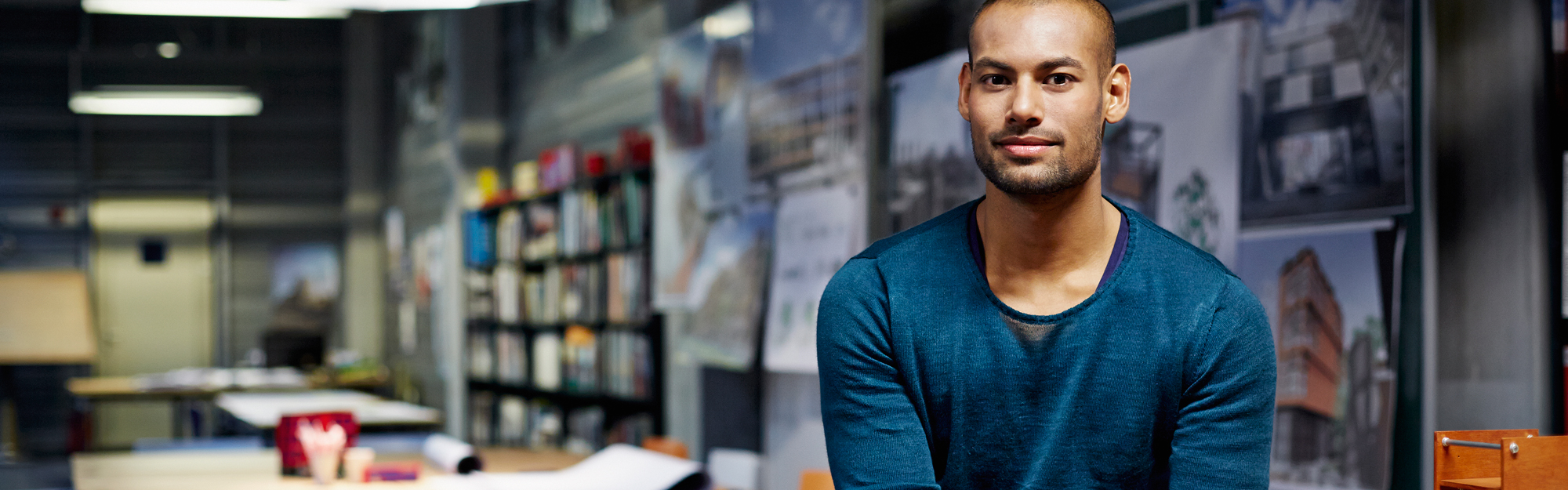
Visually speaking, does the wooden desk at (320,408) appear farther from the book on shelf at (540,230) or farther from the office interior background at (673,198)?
the book on shelf at (540,230)

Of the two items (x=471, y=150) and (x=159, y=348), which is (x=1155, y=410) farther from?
(x=159, y=348)

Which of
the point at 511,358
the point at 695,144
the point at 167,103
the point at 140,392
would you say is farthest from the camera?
the point at 167,103

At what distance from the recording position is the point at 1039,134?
1.13m

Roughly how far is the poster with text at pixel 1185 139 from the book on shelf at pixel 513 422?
5.50 metres

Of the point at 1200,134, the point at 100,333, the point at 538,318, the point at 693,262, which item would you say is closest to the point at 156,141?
the point at 100,333

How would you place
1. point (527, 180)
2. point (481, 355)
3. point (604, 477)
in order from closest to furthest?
point (604, 477) → point (527, 180) → point (481, 355)

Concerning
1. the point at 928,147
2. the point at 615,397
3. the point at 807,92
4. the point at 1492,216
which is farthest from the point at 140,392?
the point at 1492,216

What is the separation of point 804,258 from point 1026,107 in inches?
128

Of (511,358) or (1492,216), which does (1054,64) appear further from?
(511,358)

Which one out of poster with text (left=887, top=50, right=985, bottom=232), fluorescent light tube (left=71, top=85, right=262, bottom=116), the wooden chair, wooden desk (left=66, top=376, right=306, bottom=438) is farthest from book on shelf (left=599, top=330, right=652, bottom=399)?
fluorescent light tube (left=71, top=85, right=262, bottom=116)

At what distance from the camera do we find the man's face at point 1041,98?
3.72 ft

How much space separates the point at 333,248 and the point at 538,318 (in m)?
6.47

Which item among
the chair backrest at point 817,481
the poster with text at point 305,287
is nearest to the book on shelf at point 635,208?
the chair backrest at point 817,481

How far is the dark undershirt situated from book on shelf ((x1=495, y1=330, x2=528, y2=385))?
22.5 ft
